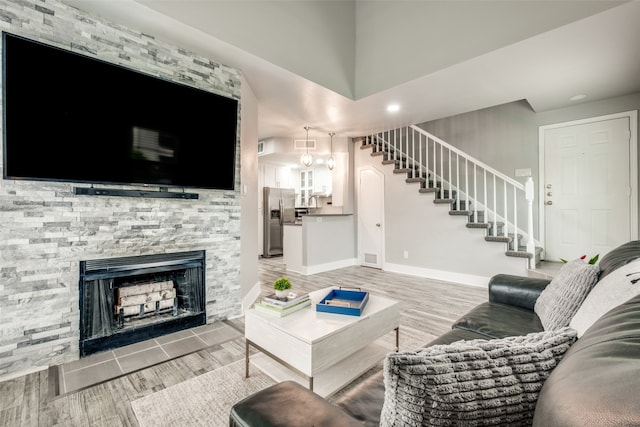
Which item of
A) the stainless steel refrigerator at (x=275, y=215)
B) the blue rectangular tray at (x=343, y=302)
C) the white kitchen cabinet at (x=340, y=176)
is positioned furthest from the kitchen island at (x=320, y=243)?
the blue rectangular tray at (x=343, y=302)

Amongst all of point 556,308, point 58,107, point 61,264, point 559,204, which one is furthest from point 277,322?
point 559,204

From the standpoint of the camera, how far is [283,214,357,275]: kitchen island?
5324 millimetres

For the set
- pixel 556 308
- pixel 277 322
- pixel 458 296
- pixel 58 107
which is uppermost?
pixel 58 107

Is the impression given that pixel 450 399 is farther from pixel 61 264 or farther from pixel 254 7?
pixel 254 7

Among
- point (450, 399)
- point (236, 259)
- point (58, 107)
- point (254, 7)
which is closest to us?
point (450, 399)

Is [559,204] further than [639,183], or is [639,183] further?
[559,204]

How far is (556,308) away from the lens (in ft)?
5.01

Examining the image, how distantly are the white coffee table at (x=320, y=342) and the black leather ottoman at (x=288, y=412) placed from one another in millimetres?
681

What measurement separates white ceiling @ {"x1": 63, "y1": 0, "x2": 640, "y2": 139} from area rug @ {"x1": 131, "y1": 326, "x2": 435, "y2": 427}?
274cm

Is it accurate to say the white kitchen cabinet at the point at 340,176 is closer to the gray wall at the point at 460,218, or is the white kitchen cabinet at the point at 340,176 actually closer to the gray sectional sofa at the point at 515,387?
the gray wall at the point at 460,218

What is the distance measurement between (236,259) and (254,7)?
100 inches

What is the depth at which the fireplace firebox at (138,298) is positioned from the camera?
229cm

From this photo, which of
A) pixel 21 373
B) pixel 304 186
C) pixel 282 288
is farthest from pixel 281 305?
pixel 304 186

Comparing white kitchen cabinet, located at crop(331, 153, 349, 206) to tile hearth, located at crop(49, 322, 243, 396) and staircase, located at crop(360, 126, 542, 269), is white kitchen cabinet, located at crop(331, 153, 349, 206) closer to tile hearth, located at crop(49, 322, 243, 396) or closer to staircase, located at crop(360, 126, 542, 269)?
staircase, located at crop(360, 126, 542, 269)
